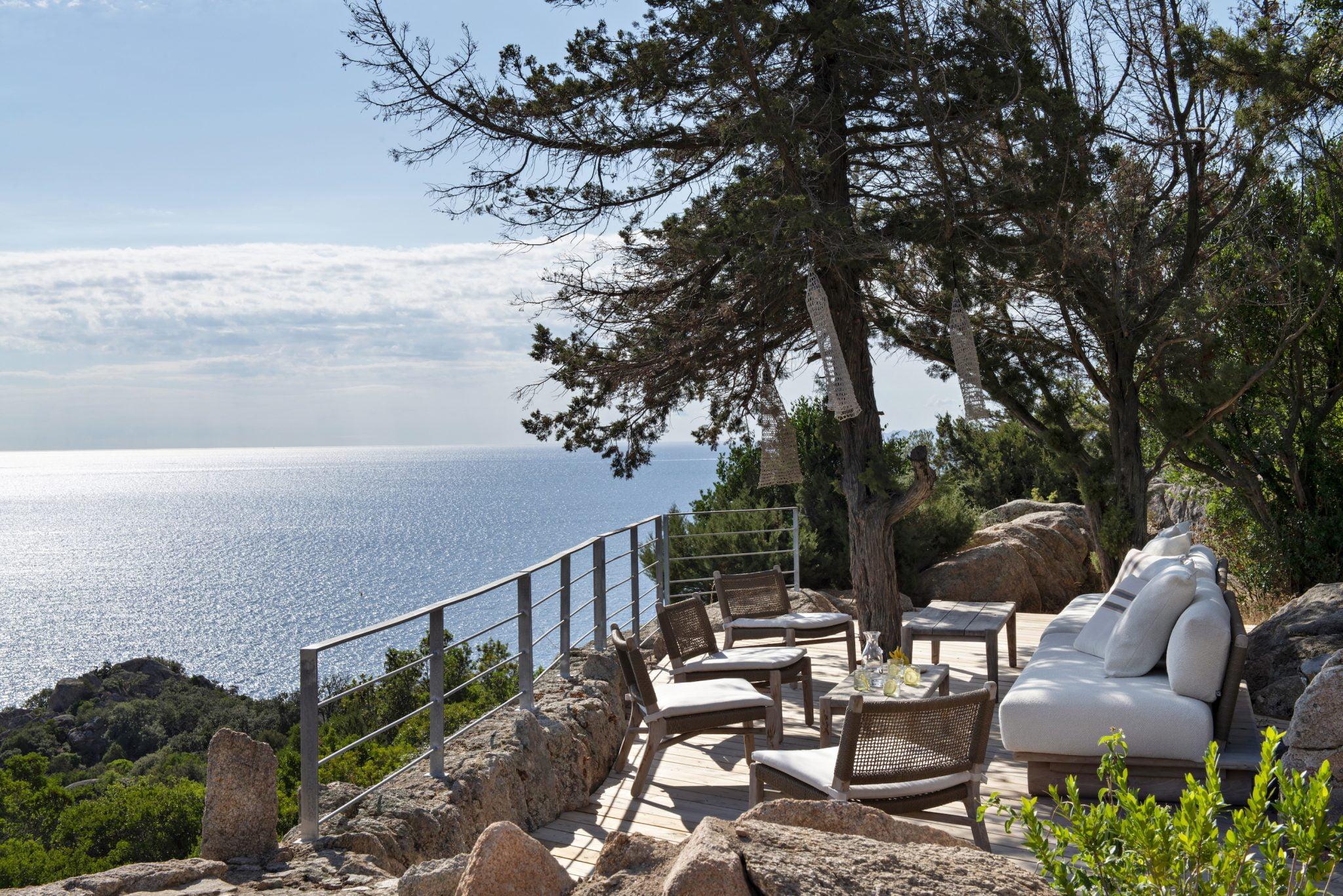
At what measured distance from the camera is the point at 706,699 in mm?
4199

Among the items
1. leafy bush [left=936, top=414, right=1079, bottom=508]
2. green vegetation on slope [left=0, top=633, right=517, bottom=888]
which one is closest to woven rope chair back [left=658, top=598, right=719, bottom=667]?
green vegetation on slope [left=0, top=633, right=517, bottom=888]

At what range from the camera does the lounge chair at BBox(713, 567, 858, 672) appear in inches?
240

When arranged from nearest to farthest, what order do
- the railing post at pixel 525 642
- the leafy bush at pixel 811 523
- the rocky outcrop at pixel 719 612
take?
the railing post at pixel 525 642 < the rocky outcrop at pixel 719 612 < the leafy bush at pixel 811 523

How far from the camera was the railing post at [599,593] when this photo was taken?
17.0 ft

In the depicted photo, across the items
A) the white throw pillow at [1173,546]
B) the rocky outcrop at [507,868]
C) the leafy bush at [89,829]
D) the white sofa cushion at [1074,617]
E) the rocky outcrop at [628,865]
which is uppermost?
the white throw pillow at [1173,546]

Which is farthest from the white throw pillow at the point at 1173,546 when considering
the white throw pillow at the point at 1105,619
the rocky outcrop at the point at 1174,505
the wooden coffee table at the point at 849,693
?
the rocky outcrop at the point at 1174,505

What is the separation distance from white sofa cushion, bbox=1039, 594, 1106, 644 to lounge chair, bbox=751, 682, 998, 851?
2.33m

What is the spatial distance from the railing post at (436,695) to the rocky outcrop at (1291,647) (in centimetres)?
375

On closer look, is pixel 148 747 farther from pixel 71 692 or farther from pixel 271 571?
pixel 271 571

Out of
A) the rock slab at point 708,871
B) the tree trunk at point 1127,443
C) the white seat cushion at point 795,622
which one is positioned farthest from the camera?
the tree trunk at point 1127,443

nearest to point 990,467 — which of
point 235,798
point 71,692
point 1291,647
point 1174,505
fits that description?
point 1174,505

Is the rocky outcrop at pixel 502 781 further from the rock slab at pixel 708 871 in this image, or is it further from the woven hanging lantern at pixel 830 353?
the woven hanging lantern at pixel 830 353

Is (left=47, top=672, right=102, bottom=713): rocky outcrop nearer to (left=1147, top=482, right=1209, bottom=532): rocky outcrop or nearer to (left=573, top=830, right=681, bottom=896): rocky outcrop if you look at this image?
(left=1147, top=482, right=1209, bottom=532): rocky outcrop

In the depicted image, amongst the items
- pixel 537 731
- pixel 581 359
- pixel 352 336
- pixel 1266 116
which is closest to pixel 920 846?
pixel 537 731
